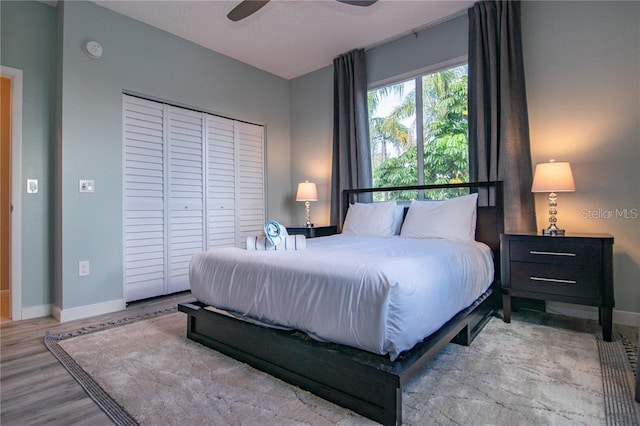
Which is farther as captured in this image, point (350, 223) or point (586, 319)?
point (350, 223)

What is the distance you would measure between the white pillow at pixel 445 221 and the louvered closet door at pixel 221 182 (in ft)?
7.20

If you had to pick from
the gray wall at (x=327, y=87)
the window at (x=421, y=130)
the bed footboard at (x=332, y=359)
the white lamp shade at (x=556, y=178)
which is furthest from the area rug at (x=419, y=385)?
the gray wall at (x=327, y=87)

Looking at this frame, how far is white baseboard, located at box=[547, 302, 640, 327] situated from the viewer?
2453mm

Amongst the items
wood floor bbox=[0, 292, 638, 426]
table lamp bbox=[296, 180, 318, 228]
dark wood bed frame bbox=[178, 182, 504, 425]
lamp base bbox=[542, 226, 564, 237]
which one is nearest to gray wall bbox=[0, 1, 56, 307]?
wood floor bbox=[0, 292, 638, 426]

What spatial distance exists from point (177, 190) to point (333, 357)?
2.84 metres

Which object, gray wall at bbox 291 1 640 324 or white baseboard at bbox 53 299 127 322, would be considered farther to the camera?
white baseboard at bbox 53 299 127 322

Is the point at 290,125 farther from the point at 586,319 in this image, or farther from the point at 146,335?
the point at 586,319

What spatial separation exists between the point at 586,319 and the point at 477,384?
165 centimetres

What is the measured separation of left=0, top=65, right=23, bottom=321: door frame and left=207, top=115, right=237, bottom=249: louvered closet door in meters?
1.67

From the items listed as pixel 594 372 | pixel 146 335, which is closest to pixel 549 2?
pixel 594 372

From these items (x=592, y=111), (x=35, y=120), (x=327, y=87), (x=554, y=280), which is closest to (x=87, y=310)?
(x=35, y=120)

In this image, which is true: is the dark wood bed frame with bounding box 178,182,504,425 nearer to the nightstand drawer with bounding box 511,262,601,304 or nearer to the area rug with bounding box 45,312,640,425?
the area rug with bounding box 45,312,640,425

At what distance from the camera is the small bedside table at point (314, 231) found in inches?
150

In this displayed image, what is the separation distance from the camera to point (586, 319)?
103 inches
